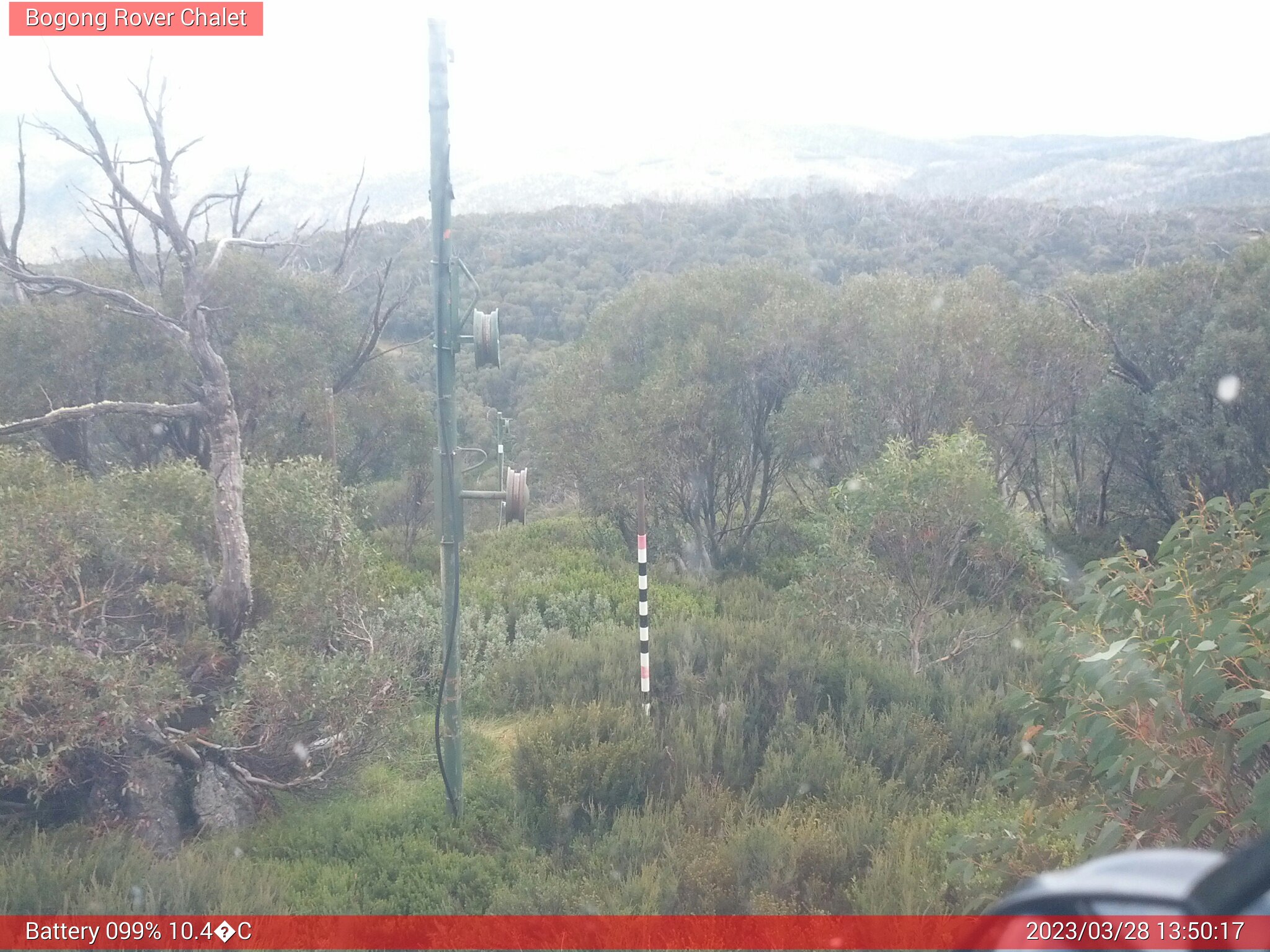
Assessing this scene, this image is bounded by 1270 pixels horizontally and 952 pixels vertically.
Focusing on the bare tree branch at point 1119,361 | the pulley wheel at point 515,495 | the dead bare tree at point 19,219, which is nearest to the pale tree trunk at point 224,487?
the pulley wheel at point 515,495

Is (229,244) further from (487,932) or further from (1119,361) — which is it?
(1119,361)

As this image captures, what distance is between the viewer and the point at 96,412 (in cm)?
643

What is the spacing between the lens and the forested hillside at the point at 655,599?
175 inches

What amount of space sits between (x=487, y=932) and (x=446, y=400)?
3.35 m

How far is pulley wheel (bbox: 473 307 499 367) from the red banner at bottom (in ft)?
11.4

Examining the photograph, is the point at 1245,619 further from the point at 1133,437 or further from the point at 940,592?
the point at 1133,437

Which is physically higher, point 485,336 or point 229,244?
point 229,244

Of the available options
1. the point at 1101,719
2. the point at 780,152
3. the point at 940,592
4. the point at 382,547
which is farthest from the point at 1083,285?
the point at 780,152

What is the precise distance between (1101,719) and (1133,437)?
16182 mm

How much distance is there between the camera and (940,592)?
39.3 feet

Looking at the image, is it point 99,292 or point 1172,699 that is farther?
point 99,292

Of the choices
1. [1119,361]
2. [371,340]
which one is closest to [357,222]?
[371,340]

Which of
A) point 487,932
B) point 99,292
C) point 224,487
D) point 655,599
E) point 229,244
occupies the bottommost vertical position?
point 655,599

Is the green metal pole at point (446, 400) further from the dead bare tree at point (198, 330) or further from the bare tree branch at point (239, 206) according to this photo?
the bare tree branch at point (239, 206)
